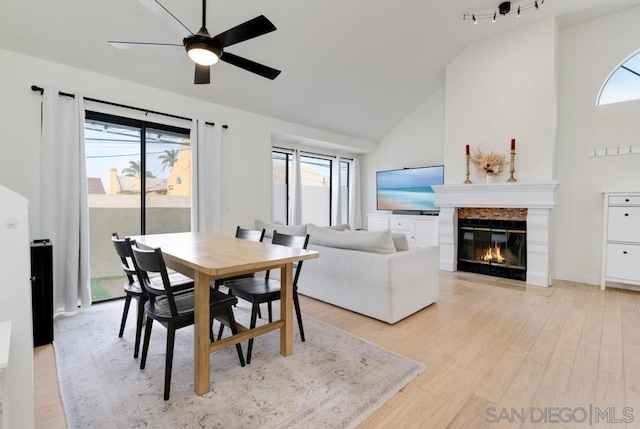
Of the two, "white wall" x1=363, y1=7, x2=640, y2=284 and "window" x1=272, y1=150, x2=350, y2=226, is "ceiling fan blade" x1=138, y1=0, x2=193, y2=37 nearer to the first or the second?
"window" x1=272, y1=150, x2=350, y2=226

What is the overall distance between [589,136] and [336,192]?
4399mm

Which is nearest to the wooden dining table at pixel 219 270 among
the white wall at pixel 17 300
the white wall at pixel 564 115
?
the white wall at pixel 17 300

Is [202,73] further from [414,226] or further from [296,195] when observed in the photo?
[414,226]

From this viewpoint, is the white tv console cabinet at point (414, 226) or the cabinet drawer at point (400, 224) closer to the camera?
the white tv console cabinet at point (414, 226)

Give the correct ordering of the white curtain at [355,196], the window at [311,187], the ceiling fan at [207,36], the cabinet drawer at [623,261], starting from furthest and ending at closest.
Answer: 1. the white curtain at [355,196]
2. the window at [311,187]
3. the cabinet drawer at [623,261]
4. the ceiling fan at [207,36]

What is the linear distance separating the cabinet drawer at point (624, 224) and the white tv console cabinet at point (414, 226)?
237cm

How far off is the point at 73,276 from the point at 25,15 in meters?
2.38

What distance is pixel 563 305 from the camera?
3305 millimetres

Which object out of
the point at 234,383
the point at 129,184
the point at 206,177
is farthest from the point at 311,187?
the point at 234,383

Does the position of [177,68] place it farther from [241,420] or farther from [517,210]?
[517,210]

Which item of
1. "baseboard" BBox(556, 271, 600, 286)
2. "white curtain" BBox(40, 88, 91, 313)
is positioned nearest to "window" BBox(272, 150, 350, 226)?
"white curtain" BBox(40, 88, 91, 313)

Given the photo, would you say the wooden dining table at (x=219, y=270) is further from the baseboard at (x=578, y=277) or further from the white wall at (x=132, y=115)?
the baseboard at (x=578, y=277)

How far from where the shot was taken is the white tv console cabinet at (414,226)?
5645 mm

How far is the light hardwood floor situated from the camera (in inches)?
64.5
